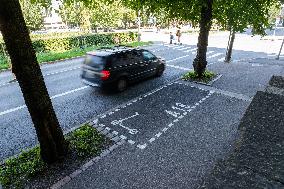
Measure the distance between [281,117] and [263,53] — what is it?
23804 mm

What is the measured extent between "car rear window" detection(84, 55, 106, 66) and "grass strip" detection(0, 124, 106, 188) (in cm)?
388

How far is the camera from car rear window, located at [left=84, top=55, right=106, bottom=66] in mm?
10879

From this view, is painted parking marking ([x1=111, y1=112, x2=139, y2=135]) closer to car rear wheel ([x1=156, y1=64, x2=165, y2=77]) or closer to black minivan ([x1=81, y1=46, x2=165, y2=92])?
black minivan ([x1=81, y1=46, x2=165, y2=92])

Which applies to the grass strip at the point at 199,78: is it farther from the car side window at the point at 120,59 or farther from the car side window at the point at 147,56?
the car side window at the point at 120,59

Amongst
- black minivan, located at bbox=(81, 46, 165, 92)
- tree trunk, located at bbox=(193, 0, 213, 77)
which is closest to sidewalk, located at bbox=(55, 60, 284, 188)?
tree trunk, located at bbox=(193, 0, 213, 77)

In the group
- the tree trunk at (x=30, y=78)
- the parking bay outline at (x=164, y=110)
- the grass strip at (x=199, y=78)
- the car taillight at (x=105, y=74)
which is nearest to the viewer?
the tree trunk at (x=30, y=78)

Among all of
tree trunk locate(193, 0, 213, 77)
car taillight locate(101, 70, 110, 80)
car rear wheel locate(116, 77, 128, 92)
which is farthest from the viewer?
tree trunk locate(193, 0, 213, 77)

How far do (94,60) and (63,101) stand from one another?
90.4 inches

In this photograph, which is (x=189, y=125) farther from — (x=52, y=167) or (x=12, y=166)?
(x=12, y=166)

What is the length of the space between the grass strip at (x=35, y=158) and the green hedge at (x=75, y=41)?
1660cm

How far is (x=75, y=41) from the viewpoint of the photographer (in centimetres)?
2612

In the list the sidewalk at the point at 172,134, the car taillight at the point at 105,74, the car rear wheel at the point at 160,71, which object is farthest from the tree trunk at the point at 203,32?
the car taillight at the point at 105,74

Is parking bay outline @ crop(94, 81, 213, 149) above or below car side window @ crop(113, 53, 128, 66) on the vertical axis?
below

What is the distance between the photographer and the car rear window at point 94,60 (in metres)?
10.9
